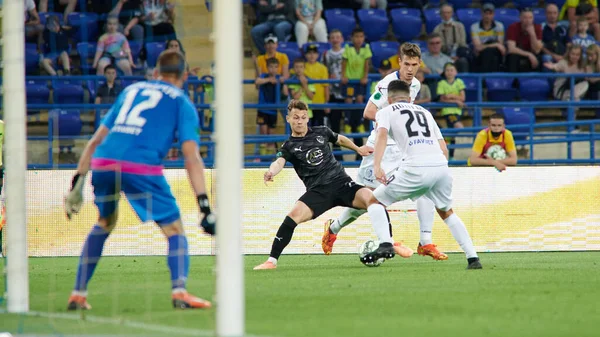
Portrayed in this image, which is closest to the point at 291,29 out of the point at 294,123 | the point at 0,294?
the point at 294,123

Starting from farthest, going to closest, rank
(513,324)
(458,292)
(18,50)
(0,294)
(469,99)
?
1. (469,99)
2. (0,294)
3. (458,292)
4. (18,50)
5. (513,324)

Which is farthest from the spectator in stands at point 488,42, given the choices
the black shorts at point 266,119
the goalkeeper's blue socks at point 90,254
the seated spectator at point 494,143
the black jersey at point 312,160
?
the goalkeeper's blue socks at point 90,254

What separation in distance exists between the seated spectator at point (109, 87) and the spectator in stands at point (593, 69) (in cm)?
876

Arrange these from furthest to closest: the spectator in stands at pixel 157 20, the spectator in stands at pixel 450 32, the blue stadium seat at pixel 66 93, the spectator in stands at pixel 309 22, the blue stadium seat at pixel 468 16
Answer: the blue stadium seat at pixel 468 16
the spectator in stands at pixel 450 32
the spectator in stands at pixel 309 22
the blue stadium seat at pixel 66 93
the spectator in stands at pixel 157 20

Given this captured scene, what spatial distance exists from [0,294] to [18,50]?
2.12 meters

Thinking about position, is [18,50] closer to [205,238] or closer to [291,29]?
[205,238]

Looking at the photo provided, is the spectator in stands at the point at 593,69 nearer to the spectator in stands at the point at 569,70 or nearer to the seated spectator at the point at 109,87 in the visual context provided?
the spectator in stands at the point at 569,70

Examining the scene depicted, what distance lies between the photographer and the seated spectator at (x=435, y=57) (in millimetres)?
17797

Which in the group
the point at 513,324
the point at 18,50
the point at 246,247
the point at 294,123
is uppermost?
the point at 18,50

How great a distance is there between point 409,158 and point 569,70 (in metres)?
9.56

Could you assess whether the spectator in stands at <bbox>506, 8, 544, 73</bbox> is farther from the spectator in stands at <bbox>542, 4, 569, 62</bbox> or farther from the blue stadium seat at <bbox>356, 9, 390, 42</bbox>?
the blue stadium seat at <bbox>356, 9, 390, 42</bbox>

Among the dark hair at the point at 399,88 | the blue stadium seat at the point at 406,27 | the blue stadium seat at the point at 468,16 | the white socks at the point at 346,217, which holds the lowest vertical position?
the white socks at the point at 346,217

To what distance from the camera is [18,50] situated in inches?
282

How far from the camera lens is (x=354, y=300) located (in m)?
7.21
